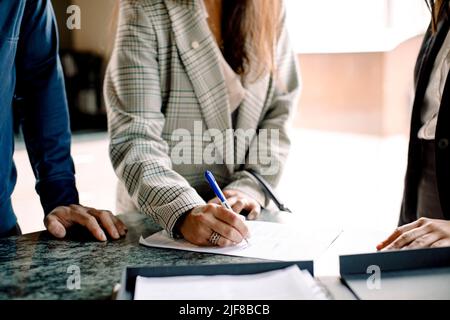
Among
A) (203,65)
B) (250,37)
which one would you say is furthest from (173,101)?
(250,37)

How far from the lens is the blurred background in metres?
2.49

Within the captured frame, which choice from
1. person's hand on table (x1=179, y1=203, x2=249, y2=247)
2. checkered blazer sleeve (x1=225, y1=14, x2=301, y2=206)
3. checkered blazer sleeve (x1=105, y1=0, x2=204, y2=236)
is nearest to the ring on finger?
person's hand on table (x1=179, y1=203, x2=249, y2=247)

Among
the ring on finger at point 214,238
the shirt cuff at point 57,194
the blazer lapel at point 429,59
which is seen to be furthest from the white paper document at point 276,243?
the blazer lapel at point 429,59

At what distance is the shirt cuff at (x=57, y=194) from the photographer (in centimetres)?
110

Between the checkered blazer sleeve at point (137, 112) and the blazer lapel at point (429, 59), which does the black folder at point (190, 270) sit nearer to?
the checkered blazer sleeve at point (137, 112)

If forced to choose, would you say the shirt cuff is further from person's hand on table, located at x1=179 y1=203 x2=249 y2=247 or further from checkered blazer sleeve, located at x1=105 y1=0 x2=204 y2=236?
person's hand on table, located at x1=179 y1=203 x2=249 y2=247

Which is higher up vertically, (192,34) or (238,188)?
(192,34)

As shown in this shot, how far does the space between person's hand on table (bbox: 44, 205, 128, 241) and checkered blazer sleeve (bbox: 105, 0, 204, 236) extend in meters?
0.08

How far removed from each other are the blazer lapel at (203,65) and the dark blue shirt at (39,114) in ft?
0.87

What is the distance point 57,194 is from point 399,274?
680mm

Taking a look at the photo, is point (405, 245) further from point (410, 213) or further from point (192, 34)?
Answer: point (192, 34)
